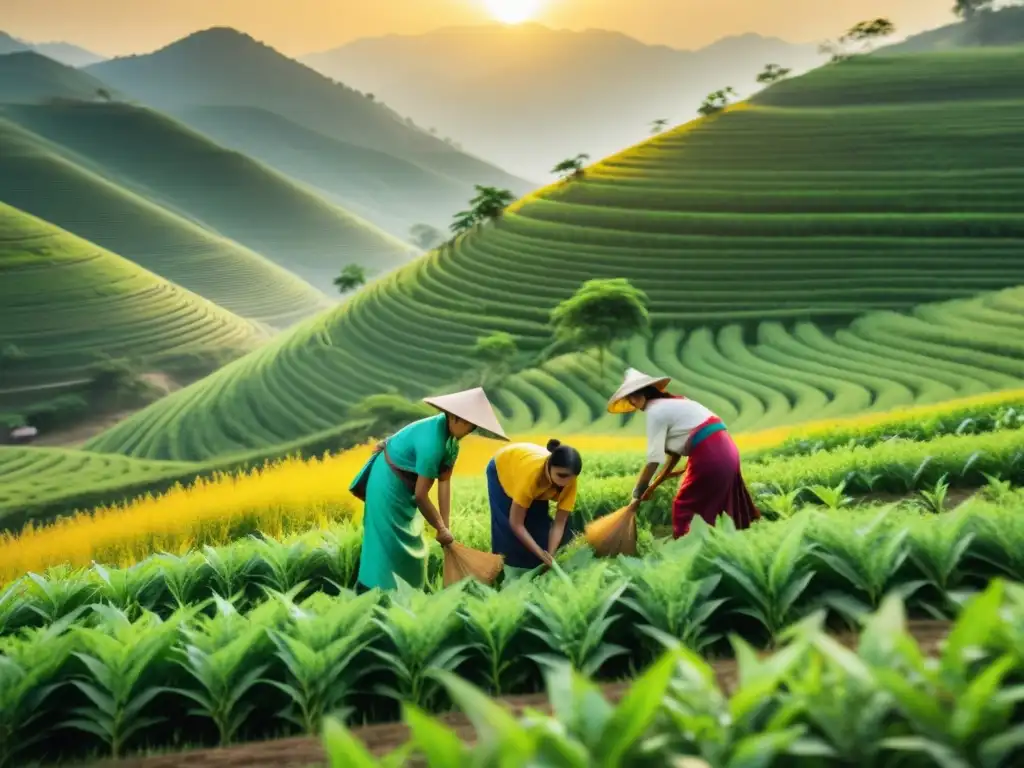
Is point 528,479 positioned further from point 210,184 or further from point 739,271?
point 210,184

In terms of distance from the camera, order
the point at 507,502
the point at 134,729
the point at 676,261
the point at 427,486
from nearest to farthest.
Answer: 1. the point at 134,729
2. the point at 427,486
3. the point at 507,502
4. the point at 676,261

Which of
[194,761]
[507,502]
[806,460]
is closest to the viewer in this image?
[194,761]

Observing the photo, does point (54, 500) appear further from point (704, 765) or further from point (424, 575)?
point (704, 765)

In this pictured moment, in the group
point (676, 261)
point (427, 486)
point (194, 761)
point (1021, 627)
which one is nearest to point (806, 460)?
point (427, 486)

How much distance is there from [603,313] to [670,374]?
9.97ft

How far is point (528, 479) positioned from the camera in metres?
4.16

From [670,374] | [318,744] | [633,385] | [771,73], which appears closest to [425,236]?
[771,73]

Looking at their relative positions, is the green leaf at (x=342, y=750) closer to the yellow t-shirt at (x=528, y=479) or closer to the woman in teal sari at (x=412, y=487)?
the woman in teal sari at (x=412, y=487)

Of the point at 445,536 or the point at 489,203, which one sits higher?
the point at 489,203

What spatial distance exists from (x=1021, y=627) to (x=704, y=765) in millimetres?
978

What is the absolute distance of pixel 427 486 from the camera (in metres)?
4.09

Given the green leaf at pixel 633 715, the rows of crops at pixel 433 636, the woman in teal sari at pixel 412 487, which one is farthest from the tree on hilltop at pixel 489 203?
the green leaf at pixel 633 715

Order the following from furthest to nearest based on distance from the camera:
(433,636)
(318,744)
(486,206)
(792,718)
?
(486,206)
(433,636)
(318,744)
(792,718)

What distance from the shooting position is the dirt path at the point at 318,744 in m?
2.52
